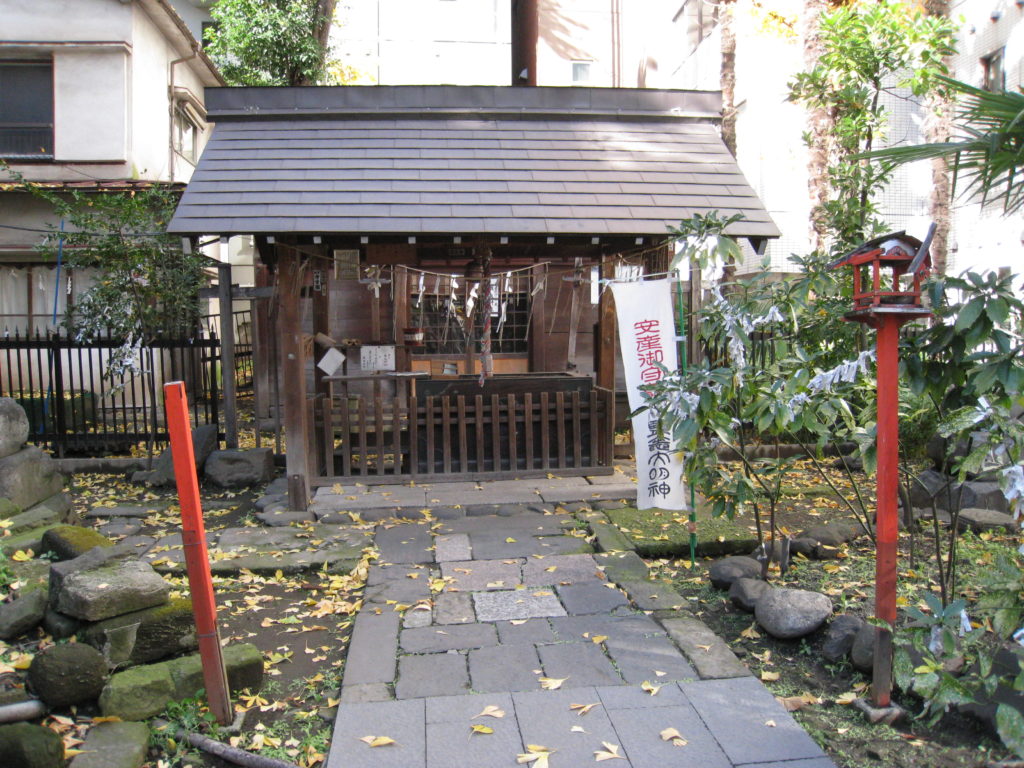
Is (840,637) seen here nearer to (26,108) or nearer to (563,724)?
(563,724)

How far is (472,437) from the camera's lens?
968 centimetres

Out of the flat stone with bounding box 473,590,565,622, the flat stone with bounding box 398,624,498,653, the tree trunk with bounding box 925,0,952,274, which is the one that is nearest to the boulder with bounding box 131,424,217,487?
the flat stone with bounding box 473,590,565,622

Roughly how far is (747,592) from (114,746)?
3993 mm

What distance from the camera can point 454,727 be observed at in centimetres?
403

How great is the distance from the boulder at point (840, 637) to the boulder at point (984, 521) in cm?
281

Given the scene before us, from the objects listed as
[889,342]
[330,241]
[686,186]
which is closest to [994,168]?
[889,342]

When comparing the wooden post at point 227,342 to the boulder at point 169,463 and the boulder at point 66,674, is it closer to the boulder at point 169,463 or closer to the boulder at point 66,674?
the boulder at point 169,463

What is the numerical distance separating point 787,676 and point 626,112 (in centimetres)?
805

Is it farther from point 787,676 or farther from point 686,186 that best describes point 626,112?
point 787,676

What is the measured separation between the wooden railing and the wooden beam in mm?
495

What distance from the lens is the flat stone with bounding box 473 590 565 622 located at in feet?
18.2

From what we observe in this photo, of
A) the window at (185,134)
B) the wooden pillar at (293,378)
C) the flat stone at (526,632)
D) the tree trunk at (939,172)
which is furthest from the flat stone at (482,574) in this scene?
the window at (185,134)

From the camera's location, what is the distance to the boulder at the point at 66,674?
3.95 metres

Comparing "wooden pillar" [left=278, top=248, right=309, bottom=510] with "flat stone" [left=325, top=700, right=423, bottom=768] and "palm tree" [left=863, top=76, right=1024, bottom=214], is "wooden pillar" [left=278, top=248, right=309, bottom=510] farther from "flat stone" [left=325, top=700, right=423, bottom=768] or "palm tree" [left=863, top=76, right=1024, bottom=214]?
"palm tree" [left=863, top=76, right=1024, bottom=214]
